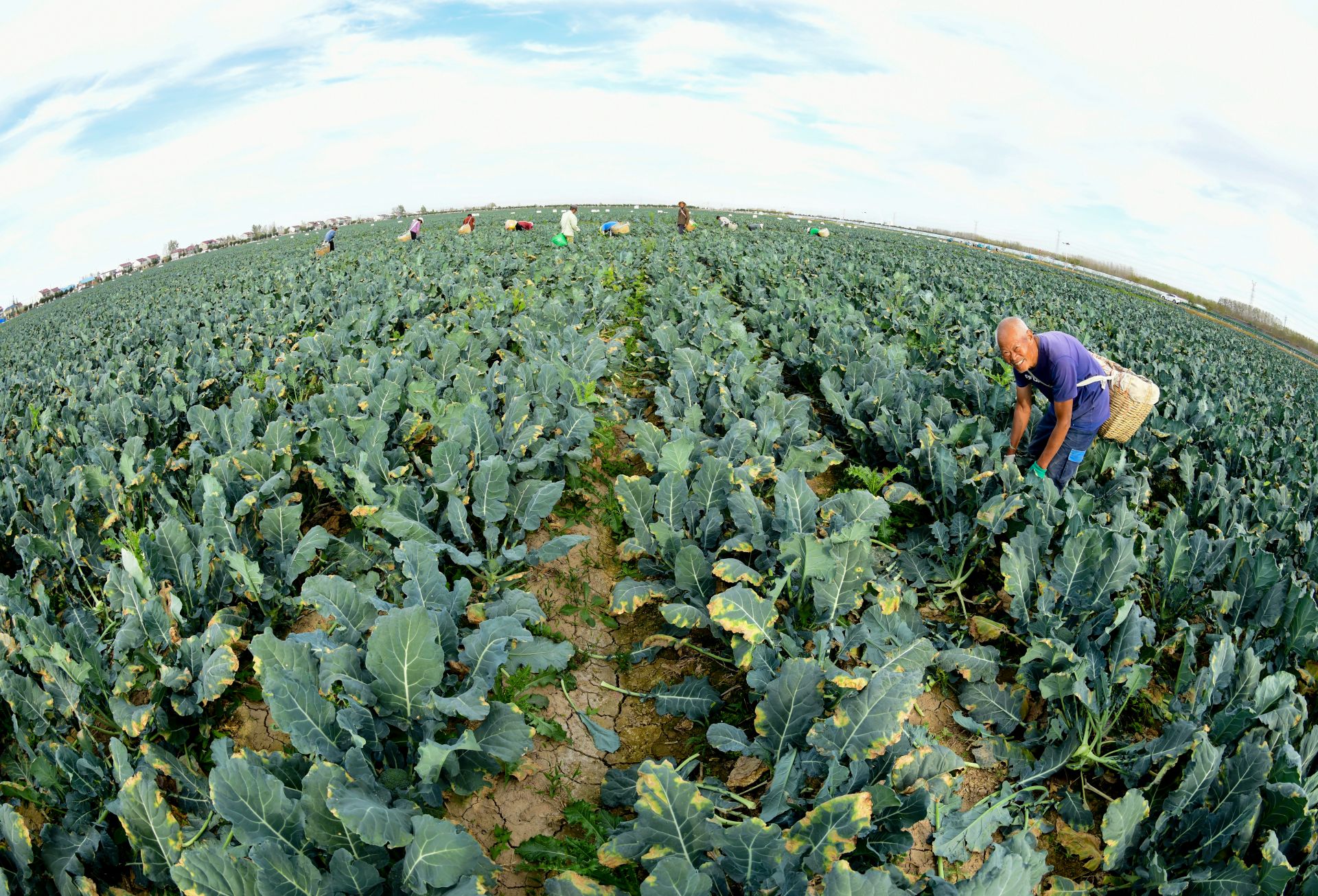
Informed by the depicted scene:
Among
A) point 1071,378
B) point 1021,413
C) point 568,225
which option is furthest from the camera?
point 568,225

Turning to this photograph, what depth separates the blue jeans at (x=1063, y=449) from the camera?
16.2ft

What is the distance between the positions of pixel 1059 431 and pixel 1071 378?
0.42 m

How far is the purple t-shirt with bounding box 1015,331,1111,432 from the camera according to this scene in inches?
182

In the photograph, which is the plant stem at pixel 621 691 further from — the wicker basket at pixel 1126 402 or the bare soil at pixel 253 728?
the wicker basket at pixel 1126 402

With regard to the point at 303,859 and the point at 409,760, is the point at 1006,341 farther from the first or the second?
the point at 303,859

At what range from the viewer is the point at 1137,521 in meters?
3.97

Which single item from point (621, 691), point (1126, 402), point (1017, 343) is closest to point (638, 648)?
point (621, 691)

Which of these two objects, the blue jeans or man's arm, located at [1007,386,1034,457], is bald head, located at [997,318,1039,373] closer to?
man's arm, located at [1007,386,1034,457]

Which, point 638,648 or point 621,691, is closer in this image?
point 621,691

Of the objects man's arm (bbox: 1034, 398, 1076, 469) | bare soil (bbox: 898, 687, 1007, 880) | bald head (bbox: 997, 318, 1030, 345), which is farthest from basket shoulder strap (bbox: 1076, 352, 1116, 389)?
bare soil (bbox: 898, 687, 1007, 880)

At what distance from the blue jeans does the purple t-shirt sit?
8 centimetres

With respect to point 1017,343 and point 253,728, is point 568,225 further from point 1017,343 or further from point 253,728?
point 253,728

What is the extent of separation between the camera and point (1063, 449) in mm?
5078

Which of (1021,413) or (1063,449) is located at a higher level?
(1021,413)
